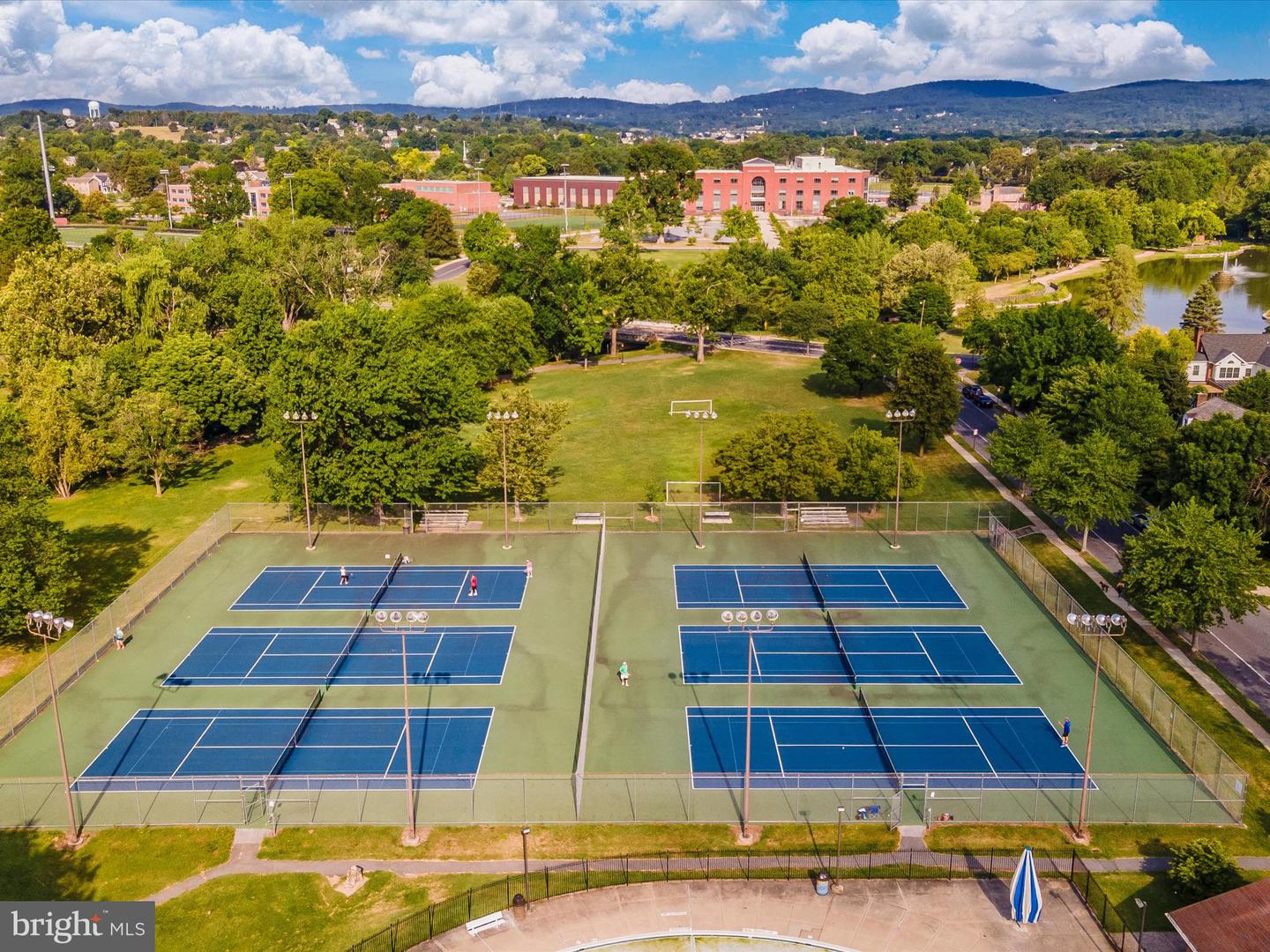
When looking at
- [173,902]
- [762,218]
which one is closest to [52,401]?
[173,902]

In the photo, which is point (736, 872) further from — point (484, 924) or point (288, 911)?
point (288, 911)

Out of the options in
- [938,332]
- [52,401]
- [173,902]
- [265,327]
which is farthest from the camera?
[938,332]

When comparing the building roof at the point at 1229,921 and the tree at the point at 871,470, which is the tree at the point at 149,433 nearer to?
the tree at the point at 871,470

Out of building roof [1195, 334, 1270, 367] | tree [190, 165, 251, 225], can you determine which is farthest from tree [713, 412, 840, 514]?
tree [190, 165, 251, 225]

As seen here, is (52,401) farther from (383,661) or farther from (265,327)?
(383,661)

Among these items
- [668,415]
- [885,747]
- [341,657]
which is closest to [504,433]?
[341,657]

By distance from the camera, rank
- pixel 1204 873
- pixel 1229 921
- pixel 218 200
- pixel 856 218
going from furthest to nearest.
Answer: pixel 218 200 < pixel 856 218 < pixel 1204 873 < pixel 1229 921

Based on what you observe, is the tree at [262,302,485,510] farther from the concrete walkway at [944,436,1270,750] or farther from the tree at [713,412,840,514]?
the concrete walkway at [944,436,1270,750]
